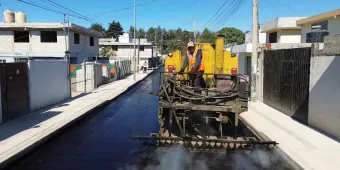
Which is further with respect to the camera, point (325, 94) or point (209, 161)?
point (325, 94)

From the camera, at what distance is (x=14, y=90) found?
11906 millimetres

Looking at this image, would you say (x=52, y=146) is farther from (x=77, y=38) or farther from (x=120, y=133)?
(x=77, y=38)

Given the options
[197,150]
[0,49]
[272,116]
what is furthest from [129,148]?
[0,49]

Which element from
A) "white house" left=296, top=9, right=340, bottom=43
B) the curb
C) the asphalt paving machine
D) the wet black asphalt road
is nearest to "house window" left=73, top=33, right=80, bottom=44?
"white house" left=296, top=9, right=340, bottom=43

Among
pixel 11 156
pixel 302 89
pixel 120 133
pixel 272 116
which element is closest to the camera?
pixel 11 156

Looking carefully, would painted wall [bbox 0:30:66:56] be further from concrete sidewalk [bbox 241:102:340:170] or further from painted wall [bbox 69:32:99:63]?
concrete sidewalk [bbox 241:102:340:170]

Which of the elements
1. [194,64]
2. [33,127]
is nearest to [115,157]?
[33,127]

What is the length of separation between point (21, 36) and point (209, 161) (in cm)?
3127

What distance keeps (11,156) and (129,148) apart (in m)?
2.72

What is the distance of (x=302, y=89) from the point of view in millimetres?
11945

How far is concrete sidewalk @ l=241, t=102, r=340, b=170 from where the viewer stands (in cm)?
723

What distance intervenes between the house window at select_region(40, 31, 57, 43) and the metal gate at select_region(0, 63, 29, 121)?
21.8 meters

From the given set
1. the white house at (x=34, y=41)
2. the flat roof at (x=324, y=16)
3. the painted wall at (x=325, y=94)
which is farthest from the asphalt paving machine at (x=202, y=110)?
the white house at (x=34, y=41)

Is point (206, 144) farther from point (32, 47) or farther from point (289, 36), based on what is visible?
point (32, 47)
